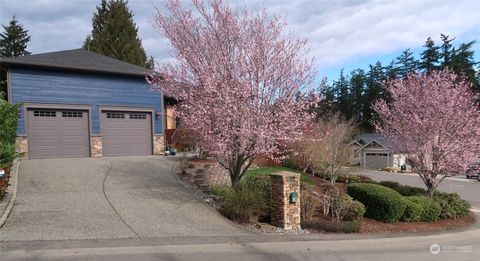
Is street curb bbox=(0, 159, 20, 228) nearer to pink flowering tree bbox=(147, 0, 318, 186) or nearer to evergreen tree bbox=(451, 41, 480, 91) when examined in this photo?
pink flowering tree bbox=(147, 0, 318, 186)

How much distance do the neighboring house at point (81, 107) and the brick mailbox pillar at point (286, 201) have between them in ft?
28.3

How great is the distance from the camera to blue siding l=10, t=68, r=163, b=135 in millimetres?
16562

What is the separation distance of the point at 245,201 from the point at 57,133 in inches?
438

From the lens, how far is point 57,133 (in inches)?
674

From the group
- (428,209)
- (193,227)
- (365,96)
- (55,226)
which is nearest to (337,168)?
(428,209)

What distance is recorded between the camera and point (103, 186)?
11.4 m

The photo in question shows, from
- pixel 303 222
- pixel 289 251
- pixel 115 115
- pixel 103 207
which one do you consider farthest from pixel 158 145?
pixel 289 251

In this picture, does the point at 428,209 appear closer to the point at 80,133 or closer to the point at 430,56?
the point at 80,133

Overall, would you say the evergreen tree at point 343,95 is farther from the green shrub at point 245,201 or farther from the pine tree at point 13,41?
the green shrub at point 245,201

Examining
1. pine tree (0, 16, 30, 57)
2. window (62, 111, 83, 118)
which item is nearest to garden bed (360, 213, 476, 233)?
window (62, 111, 83, 118)

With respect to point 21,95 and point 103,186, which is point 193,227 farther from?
point 21,95

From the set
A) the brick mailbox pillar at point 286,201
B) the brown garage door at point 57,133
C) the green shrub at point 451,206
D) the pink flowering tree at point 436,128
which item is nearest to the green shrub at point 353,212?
the brick mailbox pillar at point 286,201

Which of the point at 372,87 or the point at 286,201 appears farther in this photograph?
the point at 372,87

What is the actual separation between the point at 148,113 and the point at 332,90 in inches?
2425
